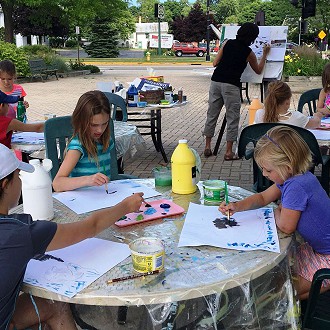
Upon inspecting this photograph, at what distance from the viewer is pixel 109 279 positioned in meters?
1.70

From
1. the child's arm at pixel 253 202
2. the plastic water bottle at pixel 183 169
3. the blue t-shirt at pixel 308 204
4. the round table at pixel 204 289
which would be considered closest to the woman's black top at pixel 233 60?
the plastic water bottle at pixel 183 169

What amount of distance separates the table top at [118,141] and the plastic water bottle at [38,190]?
1.91 meters

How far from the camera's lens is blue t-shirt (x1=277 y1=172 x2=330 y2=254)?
7.29 feet

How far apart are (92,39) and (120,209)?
39.8 meters

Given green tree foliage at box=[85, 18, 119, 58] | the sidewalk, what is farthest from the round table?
green tree foliage at box=[85, 18, 119, 58]

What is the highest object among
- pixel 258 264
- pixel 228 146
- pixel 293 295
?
pixel 258 264

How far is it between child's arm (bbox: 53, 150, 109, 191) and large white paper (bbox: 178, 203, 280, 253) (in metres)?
0.53

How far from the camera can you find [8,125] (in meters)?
4.09

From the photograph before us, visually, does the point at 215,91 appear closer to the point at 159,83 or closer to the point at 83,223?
the point at 159,83

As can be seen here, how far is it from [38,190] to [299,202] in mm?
1202

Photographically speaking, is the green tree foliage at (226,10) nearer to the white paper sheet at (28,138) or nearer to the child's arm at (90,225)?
the white paper sheet at (28,138)

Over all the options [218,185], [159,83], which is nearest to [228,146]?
[159,83]

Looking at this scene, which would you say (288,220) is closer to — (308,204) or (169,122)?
(308,204)

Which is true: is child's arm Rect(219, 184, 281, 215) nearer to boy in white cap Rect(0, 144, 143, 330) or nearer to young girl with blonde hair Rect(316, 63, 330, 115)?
boy in white cap Rect(0, 144, 143, 330)
